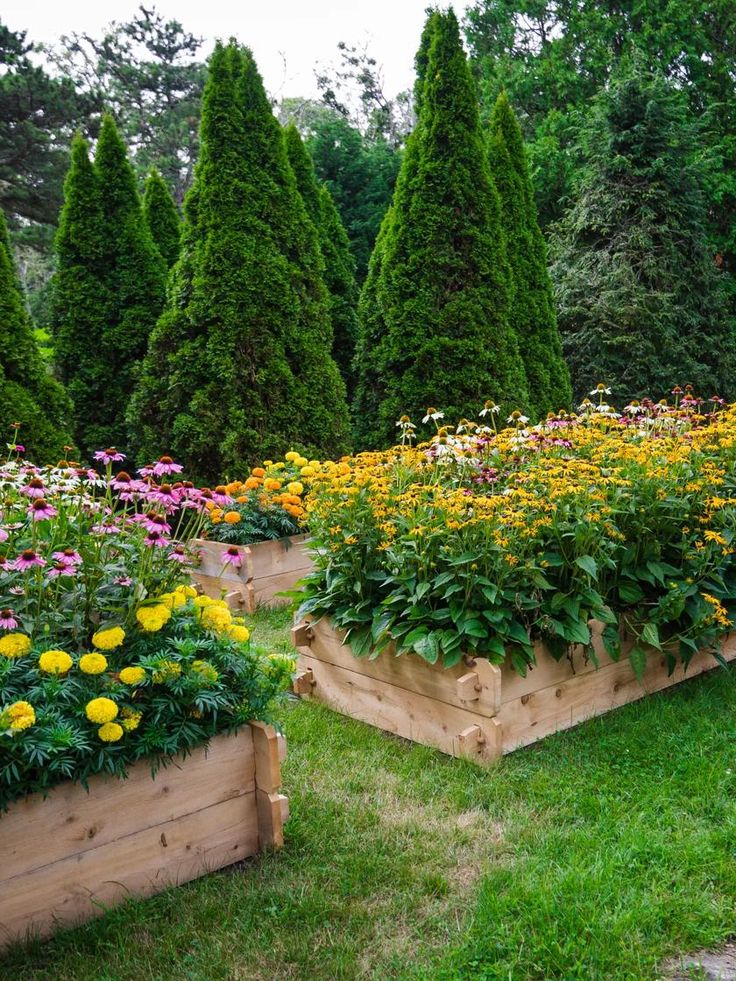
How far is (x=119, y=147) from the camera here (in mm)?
8031

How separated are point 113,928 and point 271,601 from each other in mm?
3031

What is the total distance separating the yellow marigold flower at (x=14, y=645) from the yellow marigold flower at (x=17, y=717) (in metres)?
0.21

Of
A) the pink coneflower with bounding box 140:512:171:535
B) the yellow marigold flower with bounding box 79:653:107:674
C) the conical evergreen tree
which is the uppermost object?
the conical evergreen tree

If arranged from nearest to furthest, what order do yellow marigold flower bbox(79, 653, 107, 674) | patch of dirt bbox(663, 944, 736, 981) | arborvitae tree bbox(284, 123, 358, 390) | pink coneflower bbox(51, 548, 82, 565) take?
patch of dirt bbox(663, 944, 736, 981) → yellow marigold flower bbox(79, 653, 107, 674) → pink coneflower bbox(51, 548, 82, 565) → arborvitae tree bbox(284, 123, 358, 390)

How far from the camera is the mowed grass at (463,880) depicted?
1.86 metres

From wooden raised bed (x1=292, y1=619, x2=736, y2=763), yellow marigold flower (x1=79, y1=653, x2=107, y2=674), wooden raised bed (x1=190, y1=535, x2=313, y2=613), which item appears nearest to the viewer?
yellow marigold flower (x1=79, y1=653, x2=107, y2=674)

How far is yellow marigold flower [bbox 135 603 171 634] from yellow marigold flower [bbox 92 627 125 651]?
7 cm

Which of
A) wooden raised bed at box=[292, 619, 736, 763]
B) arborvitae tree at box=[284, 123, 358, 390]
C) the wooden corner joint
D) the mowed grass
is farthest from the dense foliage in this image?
arborvitae tree at box=[284, 123, 358, 390]

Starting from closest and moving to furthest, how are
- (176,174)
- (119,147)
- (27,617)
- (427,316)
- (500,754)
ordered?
(27,617), (500,754), (427,316), (119,147), (176,174)

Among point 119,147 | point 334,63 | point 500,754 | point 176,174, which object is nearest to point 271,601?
point 500,754

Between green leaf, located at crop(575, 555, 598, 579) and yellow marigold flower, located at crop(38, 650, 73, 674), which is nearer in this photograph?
yellow marigold flower, located at crop(38, 650, 73, 674)

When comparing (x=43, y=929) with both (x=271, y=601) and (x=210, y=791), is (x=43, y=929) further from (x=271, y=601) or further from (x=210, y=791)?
(x=271, y=601)

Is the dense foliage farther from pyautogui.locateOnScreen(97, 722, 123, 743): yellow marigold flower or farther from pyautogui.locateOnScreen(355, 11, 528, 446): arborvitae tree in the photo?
pyautogui.locateOnScreen(355, 11, 528, 446): arborvitae tree

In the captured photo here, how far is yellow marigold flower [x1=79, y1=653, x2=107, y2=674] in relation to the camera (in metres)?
2.01
